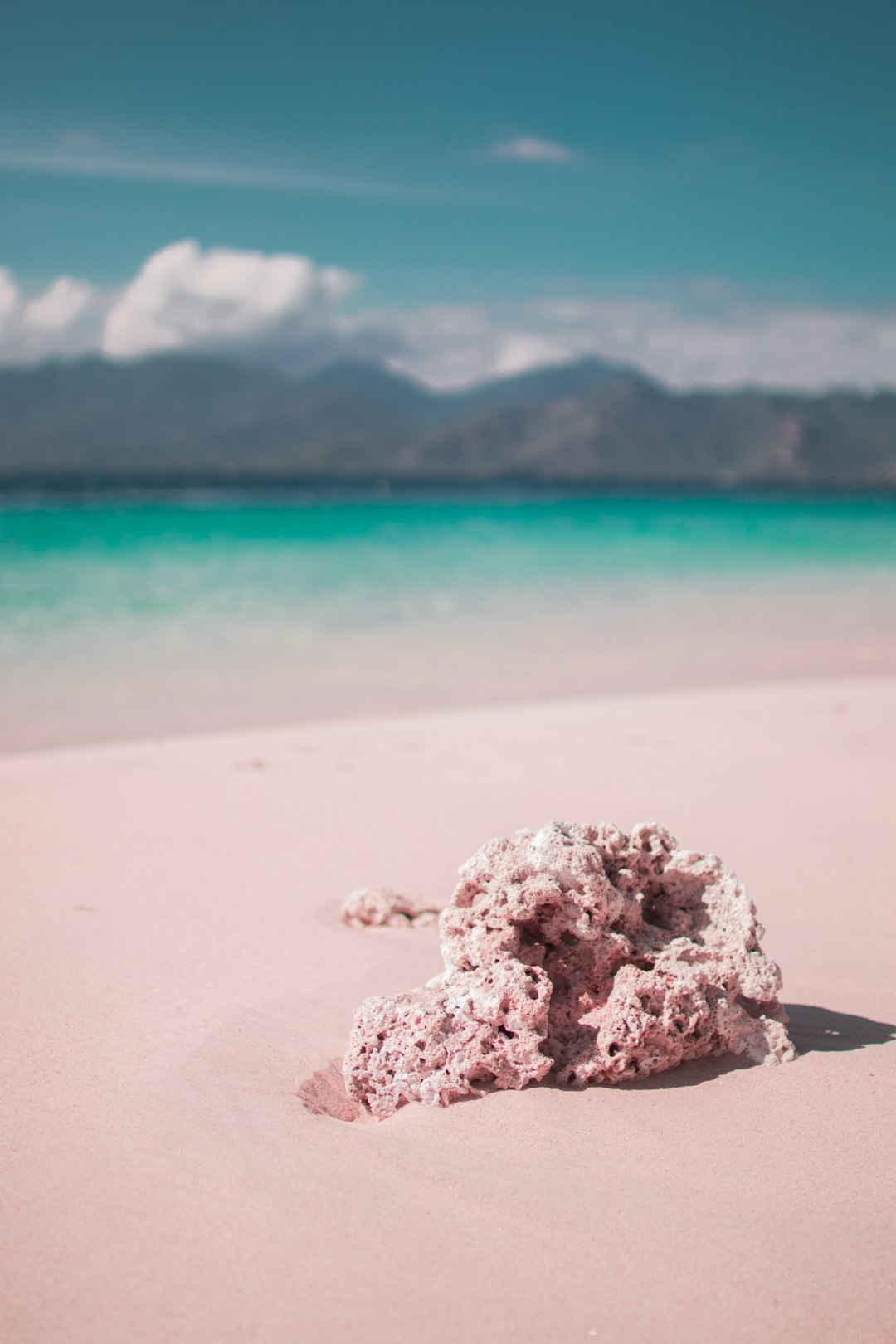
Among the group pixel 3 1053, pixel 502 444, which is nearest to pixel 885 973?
pixel 3 1053

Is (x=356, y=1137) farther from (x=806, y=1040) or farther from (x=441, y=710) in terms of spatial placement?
(x=441, y=710)

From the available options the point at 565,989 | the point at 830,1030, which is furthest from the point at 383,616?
the point at 565,989

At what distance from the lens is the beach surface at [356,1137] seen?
2.19 meters

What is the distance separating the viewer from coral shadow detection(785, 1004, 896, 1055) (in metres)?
3.23

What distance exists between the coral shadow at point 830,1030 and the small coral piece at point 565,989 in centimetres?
17

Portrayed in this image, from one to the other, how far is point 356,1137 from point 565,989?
0.72 metres

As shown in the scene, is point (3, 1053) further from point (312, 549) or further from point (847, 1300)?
point (312, 549)

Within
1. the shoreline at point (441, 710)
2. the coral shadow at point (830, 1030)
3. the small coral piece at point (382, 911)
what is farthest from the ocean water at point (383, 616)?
the coral shadow at point (830, 1030)

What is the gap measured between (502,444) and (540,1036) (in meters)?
112

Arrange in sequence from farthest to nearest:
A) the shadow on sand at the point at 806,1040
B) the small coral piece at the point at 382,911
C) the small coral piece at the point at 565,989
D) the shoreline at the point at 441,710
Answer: the shoreline at the point at 441,710
the small coral piece at the point at 382,911
the shadow on sand at the point at 806,1040
the small coral piece at the point at 565,989

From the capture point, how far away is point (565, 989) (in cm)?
307

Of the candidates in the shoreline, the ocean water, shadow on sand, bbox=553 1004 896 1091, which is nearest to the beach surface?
shadow on sand, bbox=553 1004 896 1091

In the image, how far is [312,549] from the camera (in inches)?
1000

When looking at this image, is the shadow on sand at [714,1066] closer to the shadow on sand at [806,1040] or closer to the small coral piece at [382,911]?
the shadow on sand at [806,1040]
